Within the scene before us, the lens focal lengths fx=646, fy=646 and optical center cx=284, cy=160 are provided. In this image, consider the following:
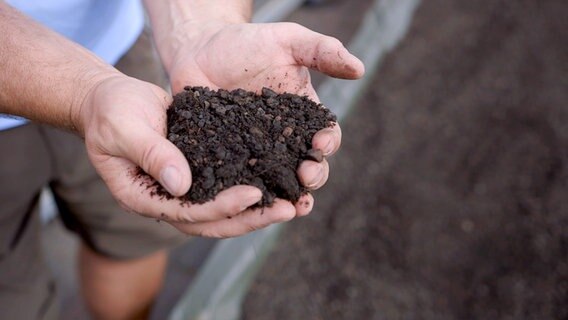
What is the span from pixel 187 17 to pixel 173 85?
19cm

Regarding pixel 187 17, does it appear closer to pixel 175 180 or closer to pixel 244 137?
pixel 244 137

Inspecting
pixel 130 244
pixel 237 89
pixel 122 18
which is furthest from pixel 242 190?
pixel 130 244

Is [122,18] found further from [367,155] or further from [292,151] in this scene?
[367,155]

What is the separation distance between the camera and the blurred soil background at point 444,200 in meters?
2.21

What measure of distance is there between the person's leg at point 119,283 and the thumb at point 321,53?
0.94m

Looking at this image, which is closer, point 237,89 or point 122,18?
point 237,89

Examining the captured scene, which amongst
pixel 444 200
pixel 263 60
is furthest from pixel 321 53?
pixel 444 200

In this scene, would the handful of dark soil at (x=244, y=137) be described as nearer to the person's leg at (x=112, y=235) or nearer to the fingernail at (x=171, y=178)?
the fingernail at (x=171, y=178)

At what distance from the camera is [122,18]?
1643 millimetres

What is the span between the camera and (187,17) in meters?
1.54

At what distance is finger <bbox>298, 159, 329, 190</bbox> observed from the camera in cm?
118

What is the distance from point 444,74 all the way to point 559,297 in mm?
1386

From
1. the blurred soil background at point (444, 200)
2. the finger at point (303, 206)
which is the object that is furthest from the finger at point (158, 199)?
the blurred soil background at point (444, 200)

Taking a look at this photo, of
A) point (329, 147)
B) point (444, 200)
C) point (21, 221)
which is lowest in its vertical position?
point (21, 221)
